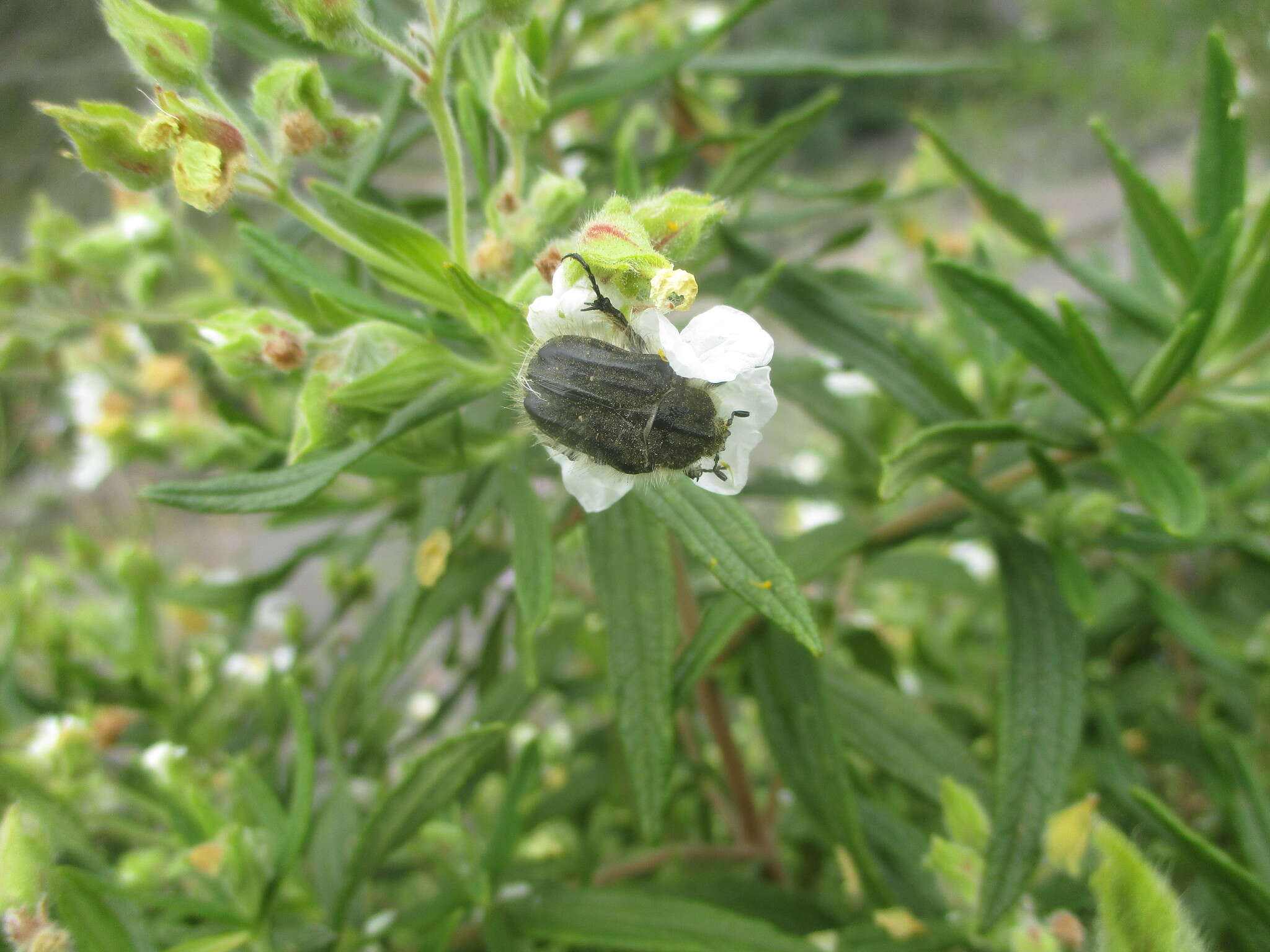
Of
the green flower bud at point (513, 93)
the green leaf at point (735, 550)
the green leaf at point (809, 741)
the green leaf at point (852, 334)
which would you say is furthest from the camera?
the green leaf at point (852, 334)

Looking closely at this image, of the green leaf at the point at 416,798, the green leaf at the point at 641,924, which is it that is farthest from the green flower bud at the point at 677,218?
the green leaf at the point at 641,924

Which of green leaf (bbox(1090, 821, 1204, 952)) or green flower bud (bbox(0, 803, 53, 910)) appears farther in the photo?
green flower bud (bbox(0, 803, 53, 910))

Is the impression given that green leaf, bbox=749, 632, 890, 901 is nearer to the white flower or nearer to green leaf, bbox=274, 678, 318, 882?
the white flower

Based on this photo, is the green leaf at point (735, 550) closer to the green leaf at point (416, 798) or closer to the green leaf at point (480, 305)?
the green leaf at point (480, 305)

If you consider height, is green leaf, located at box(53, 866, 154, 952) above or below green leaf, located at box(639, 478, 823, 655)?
below

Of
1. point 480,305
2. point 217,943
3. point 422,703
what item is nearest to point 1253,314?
point 480,305

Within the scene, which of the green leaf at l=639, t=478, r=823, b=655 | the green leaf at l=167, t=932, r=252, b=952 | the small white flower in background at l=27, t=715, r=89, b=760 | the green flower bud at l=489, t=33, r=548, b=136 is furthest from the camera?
the small white flower in background at l=27, t=715, r=89, b=760

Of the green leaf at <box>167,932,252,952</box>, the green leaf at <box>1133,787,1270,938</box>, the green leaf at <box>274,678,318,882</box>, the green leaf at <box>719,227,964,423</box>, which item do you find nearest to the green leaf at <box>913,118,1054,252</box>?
the green leaf at <box>719,227,964,423</box>

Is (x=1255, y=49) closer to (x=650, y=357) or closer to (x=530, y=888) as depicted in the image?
(x=650, y=357)
